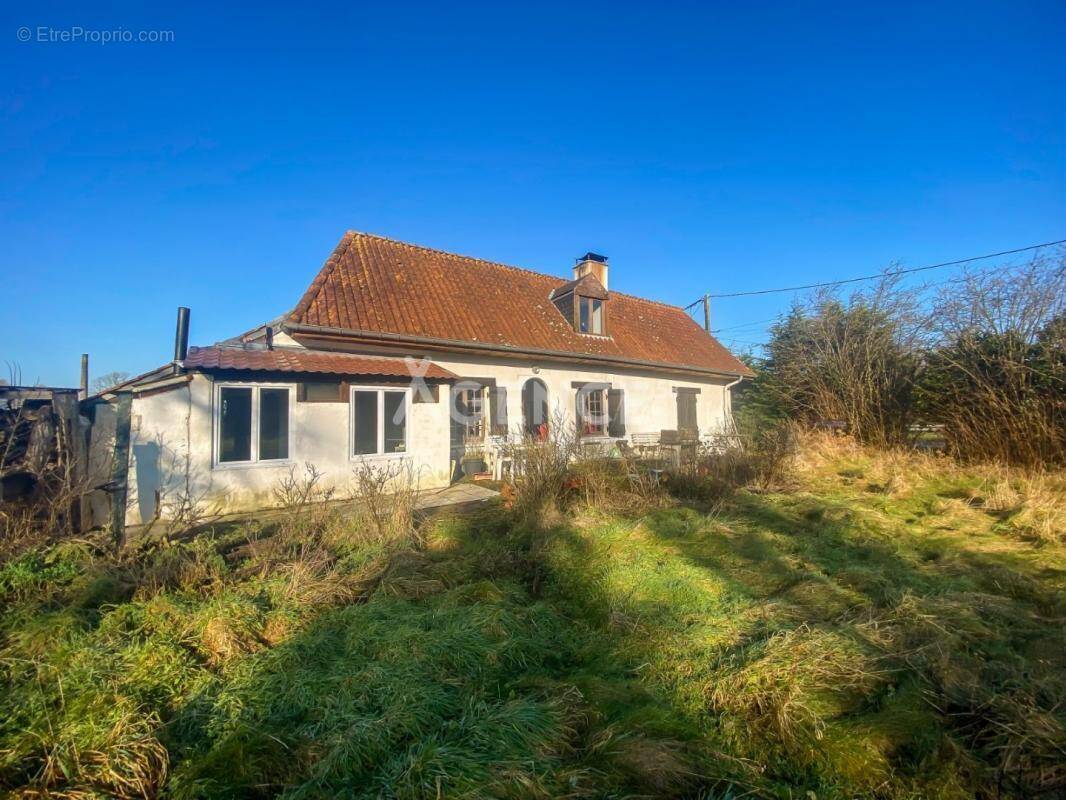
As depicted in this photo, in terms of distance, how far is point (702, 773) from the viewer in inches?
86.0

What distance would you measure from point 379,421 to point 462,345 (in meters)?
2.52

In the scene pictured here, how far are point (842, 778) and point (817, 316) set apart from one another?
14.4m

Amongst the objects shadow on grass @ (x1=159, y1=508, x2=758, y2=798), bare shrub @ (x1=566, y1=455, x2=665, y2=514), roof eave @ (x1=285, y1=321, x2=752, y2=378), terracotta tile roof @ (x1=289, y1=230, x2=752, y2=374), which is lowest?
shadow on grass @ (x1=159, y1=508, x2=758, y2=798)

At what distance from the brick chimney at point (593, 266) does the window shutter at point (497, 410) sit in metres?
6.31

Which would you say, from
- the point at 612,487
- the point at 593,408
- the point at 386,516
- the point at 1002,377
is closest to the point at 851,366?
the point at 1002,377

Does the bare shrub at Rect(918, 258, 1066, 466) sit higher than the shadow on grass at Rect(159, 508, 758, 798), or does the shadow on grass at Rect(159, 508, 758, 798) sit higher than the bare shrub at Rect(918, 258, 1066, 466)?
the bare shrub at Rect(918, 258, 1066, 466)

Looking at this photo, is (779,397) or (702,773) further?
(779,397)

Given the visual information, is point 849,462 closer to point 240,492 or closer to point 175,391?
point 240,492

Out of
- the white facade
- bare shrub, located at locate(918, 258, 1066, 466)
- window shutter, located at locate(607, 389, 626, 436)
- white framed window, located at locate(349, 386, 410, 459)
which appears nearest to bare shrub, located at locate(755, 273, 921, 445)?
bare shrub, located at locate(918, 258, 1066, 466)

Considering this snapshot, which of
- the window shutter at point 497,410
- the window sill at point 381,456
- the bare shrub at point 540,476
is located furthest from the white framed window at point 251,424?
the window shutter at point 497,410

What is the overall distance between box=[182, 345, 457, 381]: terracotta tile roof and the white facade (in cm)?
28

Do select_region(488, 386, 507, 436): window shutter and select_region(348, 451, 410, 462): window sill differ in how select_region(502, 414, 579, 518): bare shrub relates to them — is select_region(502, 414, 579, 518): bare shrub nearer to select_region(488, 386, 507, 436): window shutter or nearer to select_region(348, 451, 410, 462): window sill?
select_region(348, 451, 410, 462): window sill

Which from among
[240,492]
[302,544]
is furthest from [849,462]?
[240,492]

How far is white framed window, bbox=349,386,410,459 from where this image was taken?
8.91m
